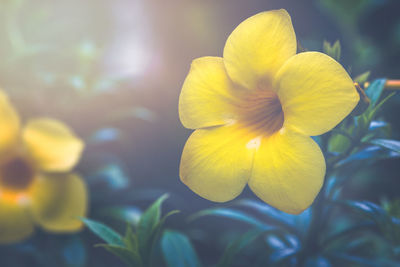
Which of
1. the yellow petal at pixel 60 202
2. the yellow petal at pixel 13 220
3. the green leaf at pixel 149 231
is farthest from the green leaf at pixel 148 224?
the yellow petal at pixel 13 220

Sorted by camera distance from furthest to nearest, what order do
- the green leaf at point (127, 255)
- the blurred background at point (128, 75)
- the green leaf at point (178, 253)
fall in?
the blurred background at point (128, 75) → the green leaf at point (178, 253) → the green leaf at point (127, 255)

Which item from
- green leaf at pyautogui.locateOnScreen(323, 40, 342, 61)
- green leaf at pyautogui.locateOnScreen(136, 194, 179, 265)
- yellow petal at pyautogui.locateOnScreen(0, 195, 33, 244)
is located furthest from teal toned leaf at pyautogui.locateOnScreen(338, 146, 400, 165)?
yellow petal at pyautogui.locateOnScreen(0, 195, 33, 244)

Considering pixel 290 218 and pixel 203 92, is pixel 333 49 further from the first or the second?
pixel 290 218

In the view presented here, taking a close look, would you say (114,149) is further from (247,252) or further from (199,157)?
(199,157)

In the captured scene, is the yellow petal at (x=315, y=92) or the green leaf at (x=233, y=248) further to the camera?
the green leaf at (x=233, y=248)

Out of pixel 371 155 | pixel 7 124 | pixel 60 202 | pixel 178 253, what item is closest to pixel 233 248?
pixel 178 253

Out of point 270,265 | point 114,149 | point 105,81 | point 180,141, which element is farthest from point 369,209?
point 114,149

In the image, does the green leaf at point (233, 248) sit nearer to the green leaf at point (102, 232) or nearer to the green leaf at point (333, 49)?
the green leaf at point (102, 232)
